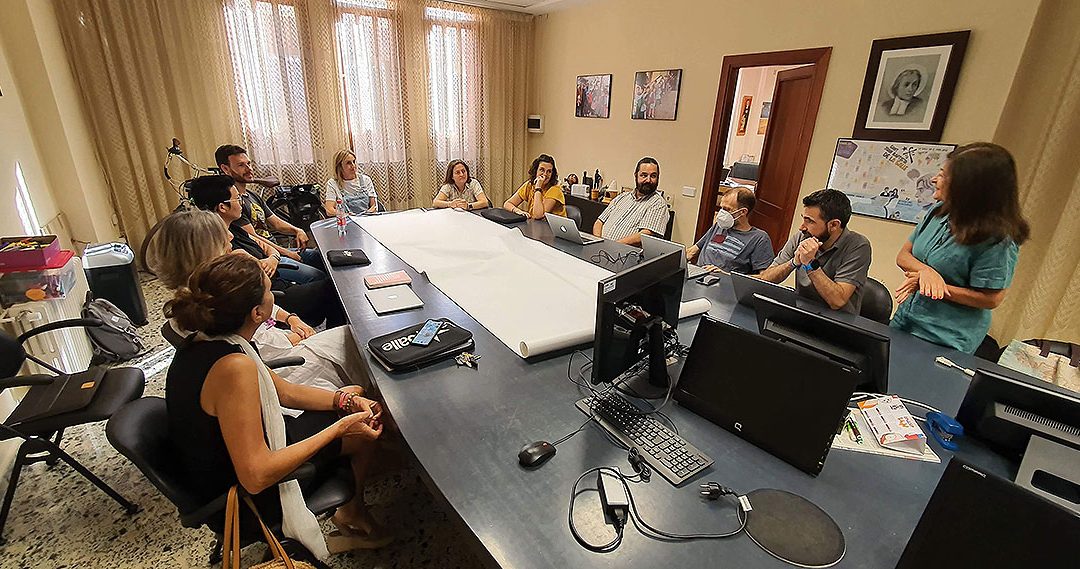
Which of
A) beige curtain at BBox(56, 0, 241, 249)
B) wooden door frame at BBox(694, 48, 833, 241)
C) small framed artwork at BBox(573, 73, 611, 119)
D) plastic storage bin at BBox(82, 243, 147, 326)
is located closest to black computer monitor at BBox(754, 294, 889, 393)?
wooden door frame at BBox(694, 48, 833, 241)

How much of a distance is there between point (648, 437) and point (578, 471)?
8.4 inches

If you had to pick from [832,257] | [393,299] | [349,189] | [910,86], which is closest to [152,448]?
[393,299]

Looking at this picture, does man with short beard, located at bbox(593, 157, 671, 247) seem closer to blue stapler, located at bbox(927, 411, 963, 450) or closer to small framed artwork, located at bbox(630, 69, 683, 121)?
small framed artwork, located at bbox(630, 69, 683, 121)

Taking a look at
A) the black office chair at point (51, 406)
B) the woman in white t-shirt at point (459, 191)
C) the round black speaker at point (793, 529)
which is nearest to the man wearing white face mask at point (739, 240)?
the round black speaker at point (793, 529)

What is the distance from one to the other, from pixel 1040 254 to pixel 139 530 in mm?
4366

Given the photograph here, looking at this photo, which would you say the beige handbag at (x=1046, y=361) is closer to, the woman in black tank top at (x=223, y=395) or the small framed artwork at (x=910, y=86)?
the small framed artwork at (x=910, y=86)

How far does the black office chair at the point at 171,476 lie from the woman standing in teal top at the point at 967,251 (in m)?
2.16

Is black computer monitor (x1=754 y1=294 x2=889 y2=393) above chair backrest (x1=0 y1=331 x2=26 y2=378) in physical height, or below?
above

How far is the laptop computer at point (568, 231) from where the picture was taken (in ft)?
9.16

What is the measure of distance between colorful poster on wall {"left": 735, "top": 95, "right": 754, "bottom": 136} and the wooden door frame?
225 centimetres

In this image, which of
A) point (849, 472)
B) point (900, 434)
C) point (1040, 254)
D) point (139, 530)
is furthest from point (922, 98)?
point (139, 530)

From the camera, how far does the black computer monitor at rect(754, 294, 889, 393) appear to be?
4.09ft

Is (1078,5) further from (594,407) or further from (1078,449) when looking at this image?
(594,407)

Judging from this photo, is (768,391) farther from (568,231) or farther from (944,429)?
(568,231)
